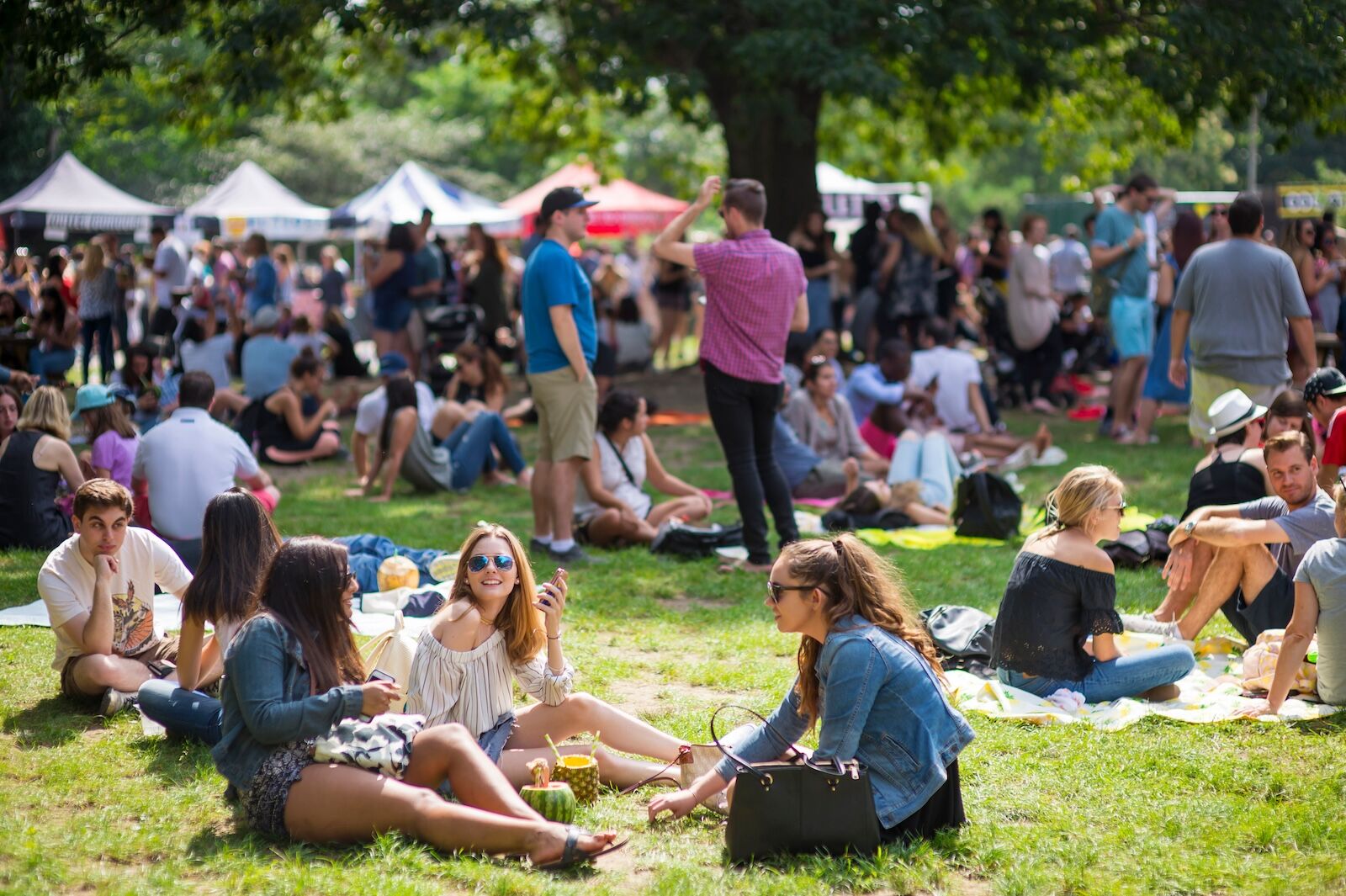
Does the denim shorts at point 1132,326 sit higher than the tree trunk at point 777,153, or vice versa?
the tree trunk at point 777,153

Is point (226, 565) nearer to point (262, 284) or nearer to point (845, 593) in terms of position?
point (845, 593)

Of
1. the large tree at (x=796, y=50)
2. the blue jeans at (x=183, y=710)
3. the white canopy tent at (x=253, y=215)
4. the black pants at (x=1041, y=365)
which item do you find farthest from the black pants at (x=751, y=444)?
the white canopy tent at (x=253, y=215)

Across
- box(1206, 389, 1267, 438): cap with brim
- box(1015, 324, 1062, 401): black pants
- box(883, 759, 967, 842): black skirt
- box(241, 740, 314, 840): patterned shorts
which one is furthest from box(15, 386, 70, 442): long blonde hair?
box(1015, 324, 1062, 401): black pants

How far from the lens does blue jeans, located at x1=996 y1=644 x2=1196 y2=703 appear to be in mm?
5273

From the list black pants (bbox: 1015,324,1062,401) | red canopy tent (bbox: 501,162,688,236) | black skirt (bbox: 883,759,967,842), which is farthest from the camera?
red canopy tent (bbox: 501,162,688,236)

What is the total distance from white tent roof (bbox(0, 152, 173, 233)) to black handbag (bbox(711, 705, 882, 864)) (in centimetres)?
1970

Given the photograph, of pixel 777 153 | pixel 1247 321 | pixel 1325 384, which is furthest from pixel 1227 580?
pixel 777 153

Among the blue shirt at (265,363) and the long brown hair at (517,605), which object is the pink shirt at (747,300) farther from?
the blue shirt at (265,363)

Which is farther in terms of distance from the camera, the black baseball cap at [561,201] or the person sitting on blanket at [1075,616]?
the black baseball cap at [561,201]

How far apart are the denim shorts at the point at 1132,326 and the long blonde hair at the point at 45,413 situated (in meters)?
8.17

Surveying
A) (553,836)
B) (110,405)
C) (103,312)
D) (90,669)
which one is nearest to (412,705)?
(553,836)

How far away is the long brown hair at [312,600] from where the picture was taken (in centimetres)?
391

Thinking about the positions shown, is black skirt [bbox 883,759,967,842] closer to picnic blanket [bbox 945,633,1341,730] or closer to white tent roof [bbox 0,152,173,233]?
picnic blanket [bbox 945,633,1341,730]

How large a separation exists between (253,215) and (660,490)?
50.4 feet
